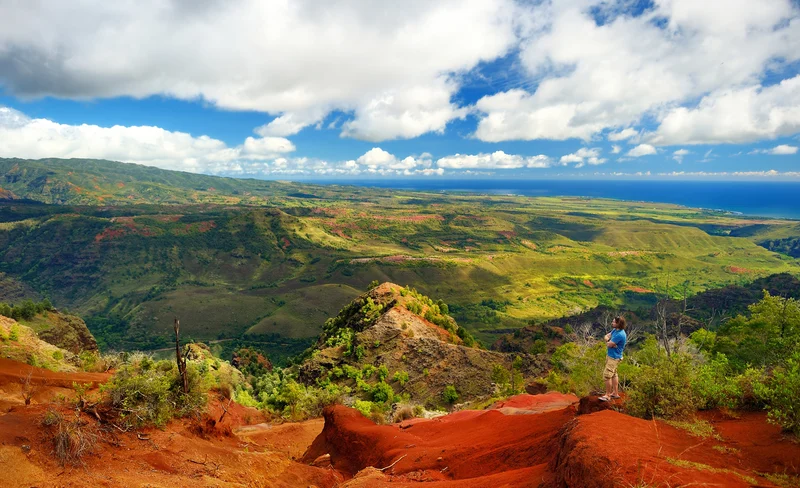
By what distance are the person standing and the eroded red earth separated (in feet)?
5.04

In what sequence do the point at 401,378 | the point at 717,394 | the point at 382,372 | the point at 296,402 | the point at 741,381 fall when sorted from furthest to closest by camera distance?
the point at 382,372 → the point at 401,378 → the point at 296,402 → the point at 741,381 → the point at 717,394

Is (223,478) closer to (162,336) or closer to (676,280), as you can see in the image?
(162,336)

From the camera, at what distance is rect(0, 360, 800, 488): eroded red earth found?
793 cm

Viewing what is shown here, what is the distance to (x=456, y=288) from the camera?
484 ft

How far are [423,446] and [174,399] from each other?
10.3m

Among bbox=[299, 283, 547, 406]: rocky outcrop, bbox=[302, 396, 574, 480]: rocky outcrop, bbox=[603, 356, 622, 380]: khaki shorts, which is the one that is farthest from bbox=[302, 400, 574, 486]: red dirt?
bbox=[299, 283, 547, 406]: rocky outcrop

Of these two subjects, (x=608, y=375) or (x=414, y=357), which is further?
(x=414, y=357)

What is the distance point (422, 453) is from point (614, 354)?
798 centimetres

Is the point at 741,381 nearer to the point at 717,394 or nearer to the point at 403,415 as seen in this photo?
the point at 717,394

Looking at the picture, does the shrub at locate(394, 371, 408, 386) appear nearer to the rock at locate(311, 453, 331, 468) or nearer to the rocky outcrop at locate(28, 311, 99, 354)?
the rock at locate(311, 453, 331, 468)

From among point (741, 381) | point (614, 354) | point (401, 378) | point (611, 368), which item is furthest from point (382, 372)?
point (741, 381)

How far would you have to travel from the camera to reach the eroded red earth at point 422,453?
793 cm

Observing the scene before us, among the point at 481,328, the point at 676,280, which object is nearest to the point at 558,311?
the point at 481,328

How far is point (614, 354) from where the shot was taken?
1216 cm
